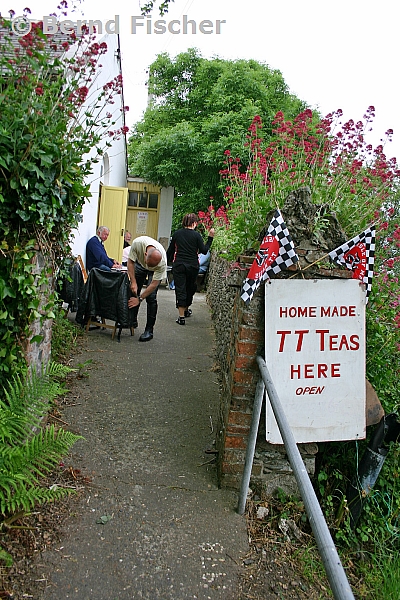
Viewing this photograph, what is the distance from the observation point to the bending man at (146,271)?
19.7ft

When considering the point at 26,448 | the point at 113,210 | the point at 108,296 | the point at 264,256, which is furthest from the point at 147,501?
the point at 113,210

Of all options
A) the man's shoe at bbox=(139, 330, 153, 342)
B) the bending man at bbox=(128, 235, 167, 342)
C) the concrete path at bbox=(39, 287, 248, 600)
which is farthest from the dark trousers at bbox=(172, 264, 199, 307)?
the concrete path at bbox=(39, 287, 248, 600)

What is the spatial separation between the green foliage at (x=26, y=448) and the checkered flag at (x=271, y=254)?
4.36 feet

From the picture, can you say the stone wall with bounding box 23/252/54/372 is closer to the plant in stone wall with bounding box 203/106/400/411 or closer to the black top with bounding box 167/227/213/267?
the plant in stone wall with bounding box 203/106/400/411

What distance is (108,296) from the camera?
599 cm

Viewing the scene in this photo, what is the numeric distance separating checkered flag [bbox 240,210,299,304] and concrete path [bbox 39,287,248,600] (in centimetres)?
132

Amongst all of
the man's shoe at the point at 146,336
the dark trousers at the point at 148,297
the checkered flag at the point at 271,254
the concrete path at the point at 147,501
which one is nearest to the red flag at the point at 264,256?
the checkered flag at the point at 271,254

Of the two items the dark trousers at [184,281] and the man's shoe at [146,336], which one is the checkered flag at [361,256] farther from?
the dark trousers at [184,281]

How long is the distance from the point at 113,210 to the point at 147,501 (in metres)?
8.54

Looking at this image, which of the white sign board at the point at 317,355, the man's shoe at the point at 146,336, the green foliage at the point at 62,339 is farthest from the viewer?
the man's shoe at the point at 146,336

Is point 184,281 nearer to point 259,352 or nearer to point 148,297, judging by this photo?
point 148,297

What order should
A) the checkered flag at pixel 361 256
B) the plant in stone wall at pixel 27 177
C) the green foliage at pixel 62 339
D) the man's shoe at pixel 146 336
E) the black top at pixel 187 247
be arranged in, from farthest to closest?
1. the black top at pixel 187 247
2. the man's shoe at pixel 146 336
3. the green foliage at pixel 62 339
4. the checkered flag at pixel 361 256
5. the plant in stone wall at pixel 27 177

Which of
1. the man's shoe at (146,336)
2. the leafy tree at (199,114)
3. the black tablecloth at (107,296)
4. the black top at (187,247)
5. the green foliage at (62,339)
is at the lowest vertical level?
the man's shoe at (146,336)

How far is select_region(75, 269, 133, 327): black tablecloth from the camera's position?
5.94 metres
